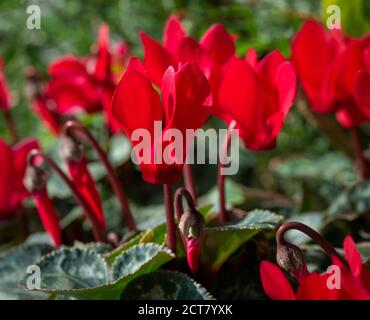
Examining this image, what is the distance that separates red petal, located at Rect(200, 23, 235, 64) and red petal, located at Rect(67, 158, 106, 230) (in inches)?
9.3

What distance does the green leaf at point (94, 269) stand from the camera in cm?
95

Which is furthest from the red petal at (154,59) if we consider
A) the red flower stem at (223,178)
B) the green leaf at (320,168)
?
the green leaf at (320,168)

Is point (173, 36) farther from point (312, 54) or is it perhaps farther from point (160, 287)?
point (160, 287)

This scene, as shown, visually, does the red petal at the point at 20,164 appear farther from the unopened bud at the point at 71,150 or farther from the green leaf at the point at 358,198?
the green leaf at the point at 358,198

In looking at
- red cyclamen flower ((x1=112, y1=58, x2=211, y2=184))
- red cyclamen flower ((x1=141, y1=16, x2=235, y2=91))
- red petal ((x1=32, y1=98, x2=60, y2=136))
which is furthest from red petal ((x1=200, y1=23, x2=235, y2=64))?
red petal ((x1=32, y1=98, x2=60, y2=136))

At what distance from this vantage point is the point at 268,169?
6.48 ft

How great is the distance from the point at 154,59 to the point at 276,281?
13.2 inches

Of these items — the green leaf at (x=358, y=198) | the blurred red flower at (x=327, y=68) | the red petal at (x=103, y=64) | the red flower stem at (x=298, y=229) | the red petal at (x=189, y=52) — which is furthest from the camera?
the red petal at (x=103, y=64)

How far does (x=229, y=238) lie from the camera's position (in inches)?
41.3

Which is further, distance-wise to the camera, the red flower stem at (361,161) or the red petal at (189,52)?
the red flower stem at (361,161)

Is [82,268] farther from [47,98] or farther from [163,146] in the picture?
[47,98]

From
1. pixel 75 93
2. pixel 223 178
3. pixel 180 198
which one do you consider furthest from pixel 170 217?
pixel 75 93

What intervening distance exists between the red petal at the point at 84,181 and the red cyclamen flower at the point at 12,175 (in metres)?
0.21

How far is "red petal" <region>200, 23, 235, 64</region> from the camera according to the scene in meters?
1.09
